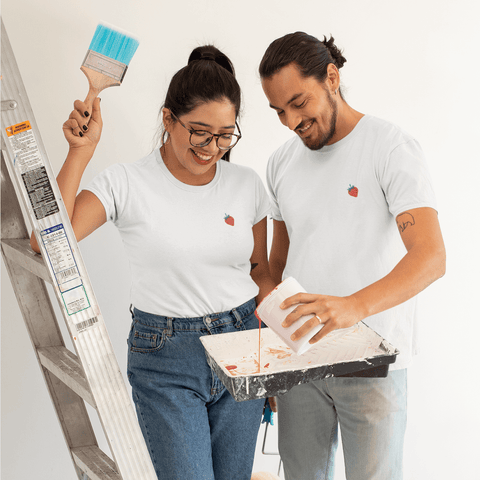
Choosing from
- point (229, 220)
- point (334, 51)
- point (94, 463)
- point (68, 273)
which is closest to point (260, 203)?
point (229, 220)

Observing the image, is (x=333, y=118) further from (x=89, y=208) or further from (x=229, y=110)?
(x=89, y=208)

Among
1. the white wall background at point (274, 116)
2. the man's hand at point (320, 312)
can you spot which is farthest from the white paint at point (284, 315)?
the white wall background at point (274, 116)

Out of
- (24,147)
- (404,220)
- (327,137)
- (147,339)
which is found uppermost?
(24,147)

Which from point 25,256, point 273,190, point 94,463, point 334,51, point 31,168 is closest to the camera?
point 31,168

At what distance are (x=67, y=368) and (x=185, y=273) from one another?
337mm

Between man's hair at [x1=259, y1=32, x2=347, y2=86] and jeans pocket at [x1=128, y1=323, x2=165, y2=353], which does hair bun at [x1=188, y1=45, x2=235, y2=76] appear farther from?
jeans pocket at [x1=128, y1=323, x2=165, y2=353]

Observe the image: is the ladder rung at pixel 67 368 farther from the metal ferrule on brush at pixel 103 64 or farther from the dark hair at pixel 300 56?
the dark hair at pixel 300 56

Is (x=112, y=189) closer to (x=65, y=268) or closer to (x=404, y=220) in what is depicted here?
(x=65, y=268)

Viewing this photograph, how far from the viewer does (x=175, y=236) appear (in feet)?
4.18

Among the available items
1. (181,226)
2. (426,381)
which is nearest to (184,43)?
(181,226)

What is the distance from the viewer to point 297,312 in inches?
38.9

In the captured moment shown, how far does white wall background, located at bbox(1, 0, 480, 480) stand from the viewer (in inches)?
68.1

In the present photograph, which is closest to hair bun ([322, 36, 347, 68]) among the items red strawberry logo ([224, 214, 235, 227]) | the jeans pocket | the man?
the man

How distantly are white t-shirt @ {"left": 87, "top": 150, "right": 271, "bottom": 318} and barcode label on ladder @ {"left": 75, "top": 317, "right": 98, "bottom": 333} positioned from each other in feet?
0.83
